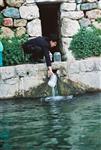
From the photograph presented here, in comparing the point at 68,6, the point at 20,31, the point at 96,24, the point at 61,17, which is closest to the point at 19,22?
the point at 20,31

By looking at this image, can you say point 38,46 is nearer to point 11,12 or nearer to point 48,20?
point 11,12

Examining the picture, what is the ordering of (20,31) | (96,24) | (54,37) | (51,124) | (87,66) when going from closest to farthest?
(51,124)
(87,66)
(20,31)
(96,24)
(54,37)

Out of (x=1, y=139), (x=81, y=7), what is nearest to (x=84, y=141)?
(x=1, y=139)

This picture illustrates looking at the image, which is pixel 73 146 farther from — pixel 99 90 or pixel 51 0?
pixel 51 0

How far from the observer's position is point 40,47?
45.2 ft

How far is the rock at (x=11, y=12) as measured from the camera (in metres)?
14.8

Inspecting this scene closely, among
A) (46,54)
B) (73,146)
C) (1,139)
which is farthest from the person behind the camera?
(46,54)

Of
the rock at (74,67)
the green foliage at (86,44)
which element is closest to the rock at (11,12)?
the green foliage at (86,44)

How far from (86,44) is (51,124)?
553 cm

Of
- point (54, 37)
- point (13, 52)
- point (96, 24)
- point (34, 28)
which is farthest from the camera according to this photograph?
point (54, 37)

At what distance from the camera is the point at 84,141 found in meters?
8.30

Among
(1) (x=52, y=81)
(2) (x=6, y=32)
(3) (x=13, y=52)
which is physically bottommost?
(1) (x=52, y=81)

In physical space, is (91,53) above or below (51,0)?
below

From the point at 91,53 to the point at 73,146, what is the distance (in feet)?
23.7
